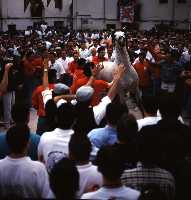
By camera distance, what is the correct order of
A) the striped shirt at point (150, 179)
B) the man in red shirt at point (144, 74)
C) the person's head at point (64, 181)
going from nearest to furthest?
the person's head at point (64, 181) < the striped shirt at point (150, 179) < the man in red shirt at point (144, 74)

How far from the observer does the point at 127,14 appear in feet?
159

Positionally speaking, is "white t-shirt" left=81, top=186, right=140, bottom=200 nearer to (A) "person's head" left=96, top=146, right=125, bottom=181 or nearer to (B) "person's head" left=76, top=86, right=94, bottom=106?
(A) "person's head" left=96, top=146, right=125, bottom=181

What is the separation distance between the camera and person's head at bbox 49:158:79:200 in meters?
3.53

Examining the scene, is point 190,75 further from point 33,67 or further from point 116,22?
point 116,22

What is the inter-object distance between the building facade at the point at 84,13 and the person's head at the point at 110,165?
44523 mm

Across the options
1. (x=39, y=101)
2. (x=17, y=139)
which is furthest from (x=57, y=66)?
(x=17, y=139)

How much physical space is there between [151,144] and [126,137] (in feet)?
1.57

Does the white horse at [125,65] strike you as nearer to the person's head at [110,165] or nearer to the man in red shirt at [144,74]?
the man in red shirt at [144,74]

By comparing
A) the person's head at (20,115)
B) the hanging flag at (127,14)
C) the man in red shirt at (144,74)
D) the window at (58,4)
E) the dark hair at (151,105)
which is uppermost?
the window at (58,4)

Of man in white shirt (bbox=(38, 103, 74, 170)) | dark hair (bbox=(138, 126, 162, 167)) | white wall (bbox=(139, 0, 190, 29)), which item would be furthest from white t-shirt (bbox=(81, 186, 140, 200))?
white wall (bbox=(139, 0, 190, 29))

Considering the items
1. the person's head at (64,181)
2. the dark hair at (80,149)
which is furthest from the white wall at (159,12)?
the person's head at (64,181)

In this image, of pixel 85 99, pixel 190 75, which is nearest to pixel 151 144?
pixel 85 99

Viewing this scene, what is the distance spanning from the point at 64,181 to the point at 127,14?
151ft

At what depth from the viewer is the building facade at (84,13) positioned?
4819 centimetres
